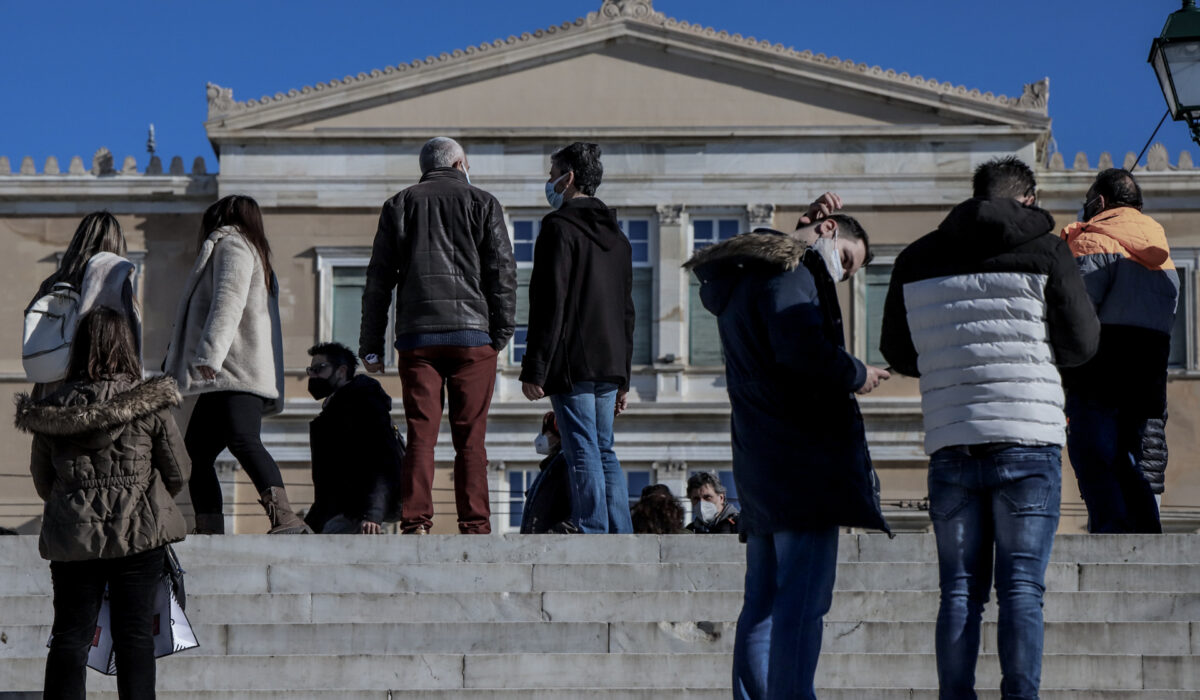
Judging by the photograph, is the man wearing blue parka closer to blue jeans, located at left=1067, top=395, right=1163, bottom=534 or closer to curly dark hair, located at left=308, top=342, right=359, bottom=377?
blue jeans, located at left=1067, top=395, right=1163, bottom=534

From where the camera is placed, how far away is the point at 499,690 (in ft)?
27.0

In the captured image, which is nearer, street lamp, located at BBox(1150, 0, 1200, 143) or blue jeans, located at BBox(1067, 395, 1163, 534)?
blue jeans, located at BBox(1067, 395, 1163, 534)

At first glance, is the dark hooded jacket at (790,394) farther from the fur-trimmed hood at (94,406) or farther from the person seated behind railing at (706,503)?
the person seated behind railing at (706,503)

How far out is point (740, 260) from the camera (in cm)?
690

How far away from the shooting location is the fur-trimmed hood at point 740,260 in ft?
22.4

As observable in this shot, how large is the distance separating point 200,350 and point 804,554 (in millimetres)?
4026

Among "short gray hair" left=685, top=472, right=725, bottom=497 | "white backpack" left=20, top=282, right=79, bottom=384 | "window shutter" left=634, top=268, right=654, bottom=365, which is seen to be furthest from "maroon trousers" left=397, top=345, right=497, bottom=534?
"window shutter" left=634, top=268, right=654, bottom=365

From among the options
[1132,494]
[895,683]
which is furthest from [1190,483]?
[895,683]

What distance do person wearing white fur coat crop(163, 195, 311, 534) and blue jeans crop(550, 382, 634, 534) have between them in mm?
1469

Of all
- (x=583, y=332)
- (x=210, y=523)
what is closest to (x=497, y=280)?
(x=583, y=332)

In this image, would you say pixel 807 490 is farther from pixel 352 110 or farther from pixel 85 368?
pixel 352 110

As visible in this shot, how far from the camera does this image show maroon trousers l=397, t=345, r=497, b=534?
9.87 m

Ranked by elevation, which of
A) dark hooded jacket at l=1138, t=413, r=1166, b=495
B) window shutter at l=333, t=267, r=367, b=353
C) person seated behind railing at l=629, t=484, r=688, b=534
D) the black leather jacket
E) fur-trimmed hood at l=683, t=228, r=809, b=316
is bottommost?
person seated behind railing at l=629, t=484, r=688, b=534

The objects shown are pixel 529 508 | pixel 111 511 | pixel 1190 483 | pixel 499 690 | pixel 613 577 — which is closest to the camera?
pixel 111 511
